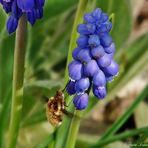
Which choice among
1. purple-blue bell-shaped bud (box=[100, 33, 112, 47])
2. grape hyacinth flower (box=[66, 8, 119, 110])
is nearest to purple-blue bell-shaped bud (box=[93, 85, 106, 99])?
grape hyacinth flower (box=[66, 8, 119, 110])

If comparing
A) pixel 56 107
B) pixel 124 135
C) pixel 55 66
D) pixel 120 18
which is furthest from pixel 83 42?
pixel 55 66

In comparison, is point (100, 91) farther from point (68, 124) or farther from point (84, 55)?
point (68, 124)

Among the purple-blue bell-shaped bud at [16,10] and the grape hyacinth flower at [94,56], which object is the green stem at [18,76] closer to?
the purple-blue bell-shaped bud at [16,10]

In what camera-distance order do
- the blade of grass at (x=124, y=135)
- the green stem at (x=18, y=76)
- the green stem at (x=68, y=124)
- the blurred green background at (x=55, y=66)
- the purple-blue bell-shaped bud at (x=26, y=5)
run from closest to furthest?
1. the purple-blue bell-shaped bud at (x=26, y=5)
2. the green stem at (x=18, y=76)
3. the green stem at (x=68, y=124)
4. the blade of grass at (x=124, y=135)
5. the blurred green background at (x=55, y=66)

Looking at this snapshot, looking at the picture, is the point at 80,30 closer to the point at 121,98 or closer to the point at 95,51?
the point at 95,51

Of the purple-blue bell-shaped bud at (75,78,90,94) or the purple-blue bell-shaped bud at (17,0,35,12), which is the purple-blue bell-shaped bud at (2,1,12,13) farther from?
the purple-blue bell-shaped bud at (75,78,90,94)

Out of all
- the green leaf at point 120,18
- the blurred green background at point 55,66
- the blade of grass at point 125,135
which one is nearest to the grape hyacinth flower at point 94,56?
the blade of grass at point 125,135
